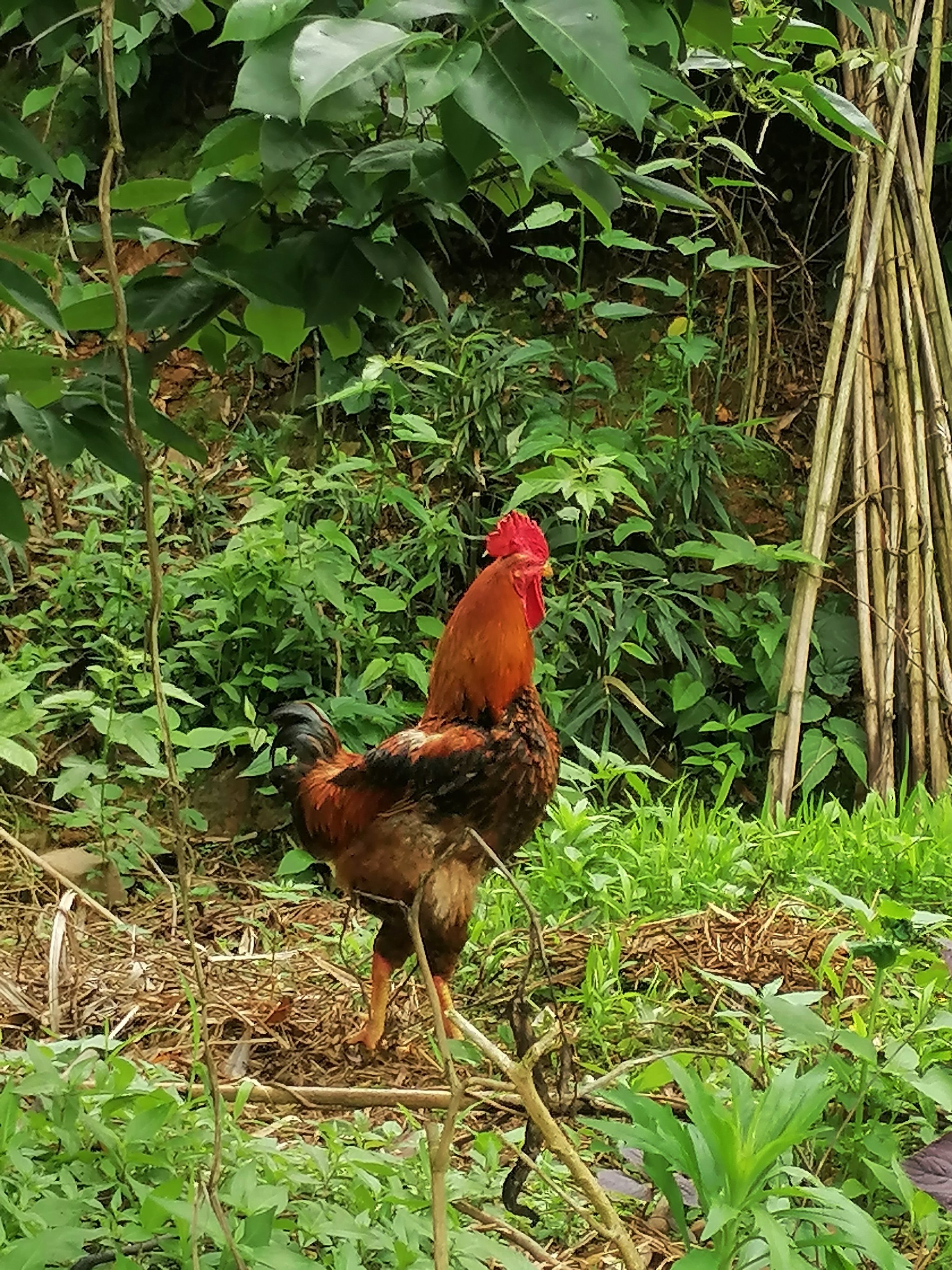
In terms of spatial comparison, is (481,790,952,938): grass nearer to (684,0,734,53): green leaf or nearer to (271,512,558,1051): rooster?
(271,512,558,1051): rooster

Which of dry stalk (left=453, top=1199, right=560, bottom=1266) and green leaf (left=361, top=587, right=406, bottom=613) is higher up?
dry stalk (left=453, top=1199, right=560, bottom=1266)

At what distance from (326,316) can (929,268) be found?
284cm

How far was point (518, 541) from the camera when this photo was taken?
1.89 metres

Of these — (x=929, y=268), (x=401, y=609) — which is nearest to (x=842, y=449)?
(x=929, y=268)

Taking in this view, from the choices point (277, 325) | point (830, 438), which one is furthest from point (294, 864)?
point (830, 438)

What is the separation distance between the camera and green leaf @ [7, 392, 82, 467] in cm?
94

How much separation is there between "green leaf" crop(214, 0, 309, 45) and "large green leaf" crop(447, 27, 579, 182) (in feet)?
0.35

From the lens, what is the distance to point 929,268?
3.29 meters

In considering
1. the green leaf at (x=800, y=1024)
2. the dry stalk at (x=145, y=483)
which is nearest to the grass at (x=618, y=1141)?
the green leaf at (x=800, y=1024)

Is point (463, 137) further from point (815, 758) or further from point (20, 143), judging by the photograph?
point (815, 758)

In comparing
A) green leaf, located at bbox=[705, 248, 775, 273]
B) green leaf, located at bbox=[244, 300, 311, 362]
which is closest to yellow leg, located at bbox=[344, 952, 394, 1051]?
green leaf, located at bbox=[244, 300, 311, 362]

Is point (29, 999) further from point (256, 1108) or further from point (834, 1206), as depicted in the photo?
point (834, 1206)

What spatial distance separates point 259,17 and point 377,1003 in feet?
4.62

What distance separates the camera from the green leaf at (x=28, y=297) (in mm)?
934
